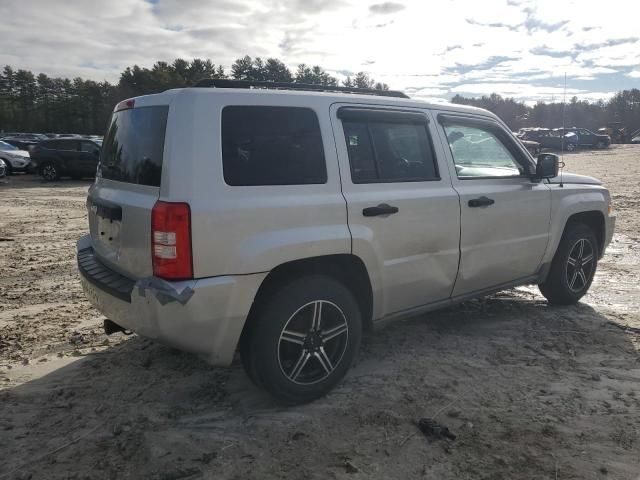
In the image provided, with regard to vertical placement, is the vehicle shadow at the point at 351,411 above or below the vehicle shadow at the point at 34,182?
below

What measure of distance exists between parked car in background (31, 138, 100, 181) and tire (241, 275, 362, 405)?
18371 mm

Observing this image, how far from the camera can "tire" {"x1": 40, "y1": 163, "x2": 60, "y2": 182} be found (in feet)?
63.7

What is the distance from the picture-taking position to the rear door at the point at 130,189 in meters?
2.89

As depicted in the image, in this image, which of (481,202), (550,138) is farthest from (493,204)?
(550,138)

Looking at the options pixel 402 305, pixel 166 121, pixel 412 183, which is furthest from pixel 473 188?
pixel 166 121

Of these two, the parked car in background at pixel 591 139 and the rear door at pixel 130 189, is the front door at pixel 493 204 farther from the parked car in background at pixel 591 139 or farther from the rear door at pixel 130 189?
the parked car in background at pixel 591 139

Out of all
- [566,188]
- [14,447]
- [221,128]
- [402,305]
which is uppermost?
[221,128]

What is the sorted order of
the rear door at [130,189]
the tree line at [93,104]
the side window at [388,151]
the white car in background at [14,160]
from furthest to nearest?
1. the tree line at [93,104]
2. the white car in background at [14,160]
3. the side window at [388,151]
4. the rear door at [130,189]

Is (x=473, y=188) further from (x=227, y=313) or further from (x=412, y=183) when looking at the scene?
(x=227, y=313)

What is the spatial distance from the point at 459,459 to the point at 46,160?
2053 centimetres

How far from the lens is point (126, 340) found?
14.5 feet

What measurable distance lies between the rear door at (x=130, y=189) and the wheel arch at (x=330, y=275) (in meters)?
0.67

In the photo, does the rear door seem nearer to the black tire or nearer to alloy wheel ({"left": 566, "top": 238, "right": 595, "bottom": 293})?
the black tire

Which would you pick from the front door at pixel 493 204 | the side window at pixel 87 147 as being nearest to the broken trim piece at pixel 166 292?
the front door at pixel 493 204
